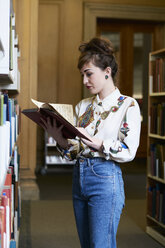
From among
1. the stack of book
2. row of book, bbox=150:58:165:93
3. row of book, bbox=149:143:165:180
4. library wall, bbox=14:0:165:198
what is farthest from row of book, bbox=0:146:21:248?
library wall, bbox=14:0:165:198

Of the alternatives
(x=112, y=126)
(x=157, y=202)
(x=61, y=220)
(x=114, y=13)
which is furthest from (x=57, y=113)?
(x=114, y=13)

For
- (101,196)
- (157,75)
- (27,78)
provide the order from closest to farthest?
1. (101,196)
2. (157,75)
3. (27,78)

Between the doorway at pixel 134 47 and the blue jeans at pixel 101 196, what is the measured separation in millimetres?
5807

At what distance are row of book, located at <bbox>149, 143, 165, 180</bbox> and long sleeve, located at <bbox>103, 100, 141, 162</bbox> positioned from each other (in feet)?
5.68

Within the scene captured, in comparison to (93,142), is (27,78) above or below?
above

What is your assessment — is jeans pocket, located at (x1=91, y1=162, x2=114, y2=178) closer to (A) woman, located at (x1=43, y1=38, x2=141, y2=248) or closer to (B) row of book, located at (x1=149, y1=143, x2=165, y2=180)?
(A) woman, located at (x1=43, y1=38, x2=141, y2=248)

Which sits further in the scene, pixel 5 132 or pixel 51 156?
pixel 51 156

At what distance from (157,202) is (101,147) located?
1944 mm

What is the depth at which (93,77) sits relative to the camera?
1.89 m

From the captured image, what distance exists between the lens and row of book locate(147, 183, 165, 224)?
3412 mm

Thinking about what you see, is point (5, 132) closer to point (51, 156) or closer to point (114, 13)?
point (51, 156)

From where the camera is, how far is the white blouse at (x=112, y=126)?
5.79 feet

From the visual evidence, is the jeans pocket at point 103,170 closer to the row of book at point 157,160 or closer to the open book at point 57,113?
the open book at point 57,113

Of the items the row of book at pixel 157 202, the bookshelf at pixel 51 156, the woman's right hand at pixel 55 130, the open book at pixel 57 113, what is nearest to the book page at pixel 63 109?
the open book at pixel 57 113
